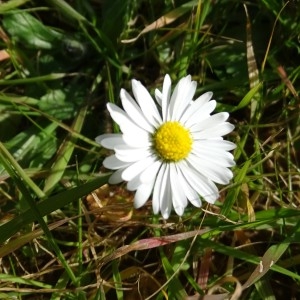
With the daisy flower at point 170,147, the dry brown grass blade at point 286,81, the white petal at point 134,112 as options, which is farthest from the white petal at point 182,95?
the dry brown grass blade at point 286,81

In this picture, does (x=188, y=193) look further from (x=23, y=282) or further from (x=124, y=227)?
(x=23, y=282)

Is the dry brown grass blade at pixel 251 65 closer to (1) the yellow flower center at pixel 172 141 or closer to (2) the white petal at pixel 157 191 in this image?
(1) the yellow flower center at pixel 172 141

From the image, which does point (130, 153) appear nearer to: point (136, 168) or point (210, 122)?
point (136, 168)

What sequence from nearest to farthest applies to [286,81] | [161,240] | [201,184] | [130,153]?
[130,153]
[201,184]
[161,240]
[286,81]

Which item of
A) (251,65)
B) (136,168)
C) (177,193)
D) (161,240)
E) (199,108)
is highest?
(251,65)

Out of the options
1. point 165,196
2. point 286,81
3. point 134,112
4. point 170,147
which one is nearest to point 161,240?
point 165,196

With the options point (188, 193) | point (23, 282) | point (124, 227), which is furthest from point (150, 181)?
point (23, 282)

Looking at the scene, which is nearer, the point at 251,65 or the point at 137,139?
the point at 137,139

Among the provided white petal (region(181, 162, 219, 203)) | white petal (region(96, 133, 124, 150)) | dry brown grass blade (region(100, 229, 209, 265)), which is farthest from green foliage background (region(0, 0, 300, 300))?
white petal (region(96, 133, 124, 150))
